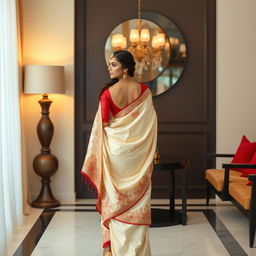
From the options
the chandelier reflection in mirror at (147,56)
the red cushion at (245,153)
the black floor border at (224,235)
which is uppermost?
the chandelier reflection in mirror at (147,56)

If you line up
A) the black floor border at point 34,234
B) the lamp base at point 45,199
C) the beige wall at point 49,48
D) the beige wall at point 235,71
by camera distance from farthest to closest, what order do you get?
the beige wall at point 235,71, the beige wall at point 49,48, the lamp base at point 45,199, the black floor border at point 34,234

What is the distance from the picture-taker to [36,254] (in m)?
4.22

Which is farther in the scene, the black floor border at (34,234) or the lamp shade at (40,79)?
the lamp shade at (40,79)

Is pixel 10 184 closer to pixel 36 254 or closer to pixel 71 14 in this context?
pixel 36 254

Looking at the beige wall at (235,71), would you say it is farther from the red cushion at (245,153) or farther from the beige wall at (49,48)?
the beige wall at (49,48)

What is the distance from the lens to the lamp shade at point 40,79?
5891mm

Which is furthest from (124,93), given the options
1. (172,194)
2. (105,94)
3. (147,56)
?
(147,56)

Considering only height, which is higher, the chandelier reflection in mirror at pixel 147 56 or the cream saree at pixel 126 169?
the chandelier reflection in mirror at pixel 147 56

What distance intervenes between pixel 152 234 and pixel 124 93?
159 centimetres

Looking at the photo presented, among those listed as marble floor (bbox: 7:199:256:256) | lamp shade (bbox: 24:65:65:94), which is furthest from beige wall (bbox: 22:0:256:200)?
marble floor (bbox: 7:199:256:256)

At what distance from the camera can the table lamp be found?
5902 millimetres

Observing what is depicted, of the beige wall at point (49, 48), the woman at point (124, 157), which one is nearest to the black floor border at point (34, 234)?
the woman at point (124, 157)

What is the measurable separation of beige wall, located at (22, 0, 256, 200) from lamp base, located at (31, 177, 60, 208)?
0.23 m

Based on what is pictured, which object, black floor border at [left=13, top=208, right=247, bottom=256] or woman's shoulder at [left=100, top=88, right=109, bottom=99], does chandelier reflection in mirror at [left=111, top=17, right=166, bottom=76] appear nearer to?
black floor border at [left=13, top=208, right=247, bottom=256]
